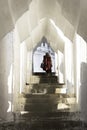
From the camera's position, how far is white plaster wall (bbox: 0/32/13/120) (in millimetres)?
5676

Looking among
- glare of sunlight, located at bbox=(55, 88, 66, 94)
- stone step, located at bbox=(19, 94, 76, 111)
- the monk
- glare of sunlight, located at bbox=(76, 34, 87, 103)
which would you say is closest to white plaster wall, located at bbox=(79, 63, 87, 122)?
glare of sunlight, located at bbox=(76, 34, 87, 103)

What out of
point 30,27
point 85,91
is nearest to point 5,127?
point 85,91

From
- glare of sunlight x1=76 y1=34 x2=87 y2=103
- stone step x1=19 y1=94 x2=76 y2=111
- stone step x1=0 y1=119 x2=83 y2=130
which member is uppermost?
glare of sunlight x1=76 y1=34 x2=87 y2=103

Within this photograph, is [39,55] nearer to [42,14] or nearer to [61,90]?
[61,90]

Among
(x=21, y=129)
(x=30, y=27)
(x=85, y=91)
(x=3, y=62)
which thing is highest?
(x=30, y=27)

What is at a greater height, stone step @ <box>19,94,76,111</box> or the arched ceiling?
the arched ceiling

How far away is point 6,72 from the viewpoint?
5.98m

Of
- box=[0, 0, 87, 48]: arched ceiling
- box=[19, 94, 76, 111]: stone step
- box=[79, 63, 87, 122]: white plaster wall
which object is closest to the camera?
box=[0, 0, 87, 48]: arched ceiling

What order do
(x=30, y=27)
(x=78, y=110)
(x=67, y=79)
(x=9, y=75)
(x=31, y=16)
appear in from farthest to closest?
(x=67, y=79)
(x=30, y=27)
(x=31, y=16)
(x=78, y=110)
(x=9, y=75)

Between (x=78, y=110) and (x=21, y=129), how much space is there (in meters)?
1.67

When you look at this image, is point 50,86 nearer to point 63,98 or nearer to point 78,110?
point 63,98

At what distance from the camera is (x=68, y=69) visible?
8836 mm

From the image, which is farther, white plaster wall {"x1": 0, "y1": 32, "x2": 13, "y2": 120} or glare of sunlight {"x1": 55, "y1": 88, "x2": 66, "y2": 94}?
glare of sunlight {"x1": 55, "y1": 88, "x2": 66, "y2": 94}

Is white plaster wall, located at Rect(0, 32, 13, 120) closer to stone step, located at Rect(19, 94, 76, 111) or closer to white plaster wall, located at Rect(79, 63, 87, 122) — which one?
stone step, located at Rect(19, 94, 76, 111)
